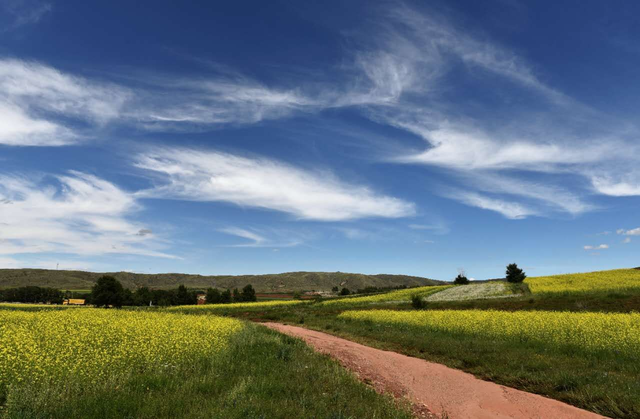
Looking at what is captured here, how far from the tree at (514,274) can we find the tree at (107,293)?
3133 inches

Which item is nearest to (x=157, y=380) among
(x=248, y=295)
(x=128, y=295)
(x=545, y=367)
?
(x=545, y=367)

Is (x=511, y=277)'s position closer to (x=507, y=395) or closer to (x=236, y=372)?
(x=507, y=395)

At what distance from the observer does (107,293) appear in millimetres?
76688

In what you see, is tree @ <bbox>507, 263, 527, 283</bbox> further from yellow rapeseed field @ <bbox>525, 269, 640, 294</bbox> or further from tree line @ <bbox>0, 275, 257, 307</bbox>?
tree line @ <bbox>0, 275, 257, 307</bbox>

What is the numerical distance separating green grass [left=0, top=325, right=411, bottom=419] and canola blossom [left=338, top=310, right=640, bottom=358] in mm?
12035

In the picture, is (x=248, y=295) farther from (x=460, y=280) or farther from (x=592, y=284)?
(x=592, y=284)

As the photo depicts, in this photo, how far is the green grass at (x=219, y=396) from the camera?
5.71 m

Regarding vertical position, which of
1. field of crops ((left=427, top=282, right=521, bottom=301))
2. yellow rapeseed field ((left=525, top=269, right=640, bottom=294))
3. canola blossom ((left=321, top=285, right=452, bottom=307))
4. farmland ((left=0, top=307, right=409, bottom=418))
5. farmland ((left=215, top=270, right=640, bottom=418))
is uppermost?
farmland ((left=0, top=307, right=409, bottom=418))

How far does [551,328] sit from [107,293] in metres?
83.5

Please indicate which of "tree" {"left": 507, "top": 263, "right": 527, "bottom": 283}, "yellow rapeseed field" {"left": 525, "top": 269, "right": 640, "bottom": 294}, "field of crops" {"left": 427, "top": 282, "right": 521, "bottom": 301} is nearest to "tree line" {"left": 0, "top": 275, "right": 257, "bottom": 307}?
"field of crops" {"left": 427, "top": 282, "right": 521, "bottom": 301}

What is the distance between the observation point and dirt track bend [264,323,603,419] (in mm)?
8312

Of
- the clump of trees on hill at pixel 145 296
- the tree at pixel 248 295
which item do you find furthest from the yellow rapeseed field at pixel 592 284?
the clump of trees on hill at pixel 145 296

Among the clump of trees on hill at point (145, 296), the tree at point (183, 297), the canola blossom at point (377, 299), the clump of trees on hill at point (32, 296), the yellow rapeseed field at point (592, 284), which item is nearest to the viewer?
the yellow rapeseed field at point (592, 284)

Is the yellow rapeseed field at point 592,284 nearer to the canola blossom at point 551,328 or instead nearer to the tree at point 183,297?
the canola blossom at point 551,328
